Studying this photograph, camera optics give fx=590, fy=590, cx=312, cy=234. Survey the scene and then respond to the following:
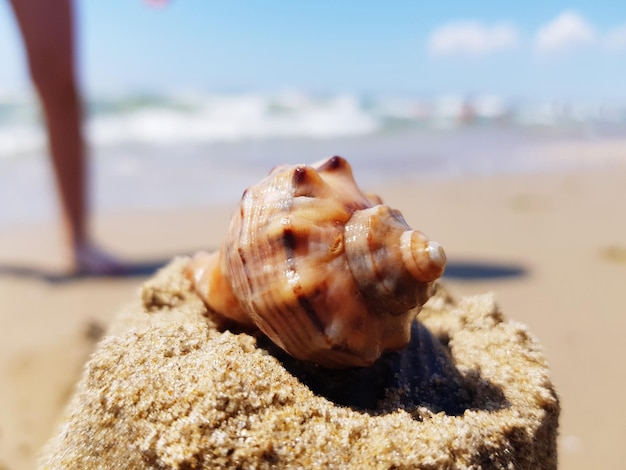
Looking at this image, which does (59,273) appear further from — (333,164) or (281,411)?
(281,411)

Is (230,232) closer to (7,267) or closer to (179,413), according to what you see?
(179,413)

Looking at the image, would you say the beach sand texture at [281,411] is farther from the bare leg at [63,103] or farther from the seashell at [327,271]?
the bare leg at [63,103]

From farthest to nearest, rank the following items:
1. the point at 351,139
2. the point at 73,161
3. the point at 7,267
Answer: the point at 351,139
the point at 7,267
the point at 73,161

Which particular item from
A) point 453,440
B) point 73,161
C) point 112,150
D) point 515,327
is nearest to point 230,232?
point 453,440

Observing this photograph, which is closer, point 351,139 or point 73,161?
point 73,161

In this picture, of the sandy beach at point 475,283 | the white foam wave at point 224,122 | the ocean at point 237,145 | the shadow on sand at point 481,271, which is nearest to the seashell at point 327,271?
the sandy beach at point 475,283

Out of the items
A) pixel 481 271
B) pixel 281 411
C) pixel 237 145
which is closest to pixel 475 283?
pixel 481 271

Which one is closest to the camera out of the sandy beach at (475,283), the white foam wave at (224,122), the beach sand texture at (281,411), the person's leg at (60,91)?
the beach sand texture at (281,411)
